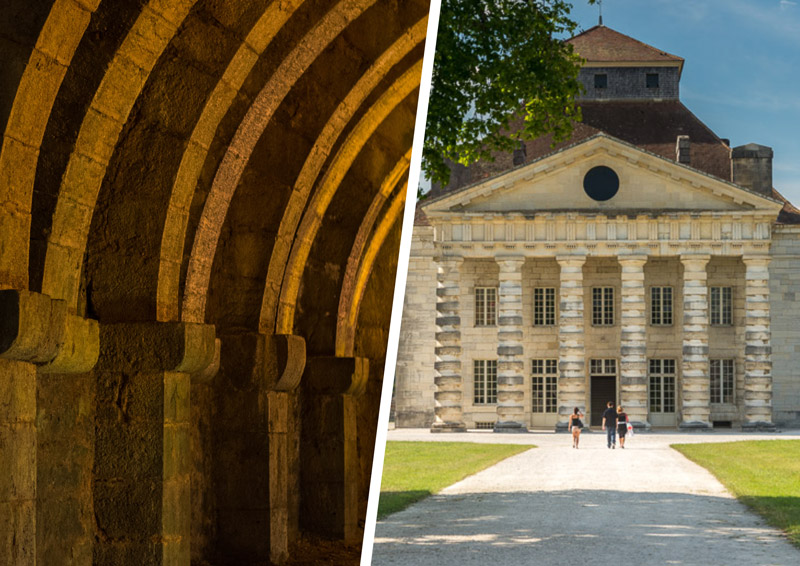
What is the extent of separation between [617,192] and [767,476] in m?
2.31

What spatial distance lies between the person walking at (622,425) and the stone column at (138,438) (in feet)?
12.4

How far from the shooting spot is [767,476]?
5.59 m

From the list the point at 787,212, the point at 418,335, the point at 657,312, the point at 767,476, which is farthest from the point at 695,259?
the point at 767,476

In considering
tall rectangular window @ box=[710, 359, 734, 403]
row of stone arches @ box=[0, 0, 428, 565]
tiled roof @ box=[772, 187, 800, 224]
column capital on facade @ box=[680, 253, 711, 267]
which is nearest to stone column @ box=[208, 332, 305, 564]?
row of stone arches @ box=[0, 0, 428, 565]

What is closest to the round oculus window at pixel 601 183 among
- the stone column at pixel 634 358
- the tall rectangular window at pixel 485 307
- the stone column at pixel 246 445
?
the stone column at pixel 634 358

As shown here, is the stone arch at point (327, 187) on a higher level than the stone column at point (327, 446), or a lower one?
higher

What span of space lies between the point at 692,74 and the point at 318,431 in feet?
30.8

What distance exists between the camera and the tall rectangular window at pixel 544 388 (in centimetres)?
654

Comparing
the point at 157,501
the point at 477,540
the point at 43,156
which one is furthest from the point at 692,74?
the point at 157,501

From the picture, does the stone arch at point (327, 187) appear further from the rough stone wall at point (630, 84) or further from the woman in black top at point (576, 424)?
the woman in black top at point (576, 424)

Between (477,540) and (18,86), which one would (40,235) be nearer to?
(18,86)

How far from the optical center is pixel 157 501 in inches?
349

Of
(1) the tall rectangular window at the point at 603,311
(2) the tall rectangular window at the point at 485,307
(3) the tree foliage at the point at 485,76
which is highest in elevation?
(3) the tree foliage at the point at 485,76

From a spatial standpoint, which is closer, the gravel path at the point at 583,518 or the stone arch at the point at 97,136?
the gravel path at the point at 583,518
